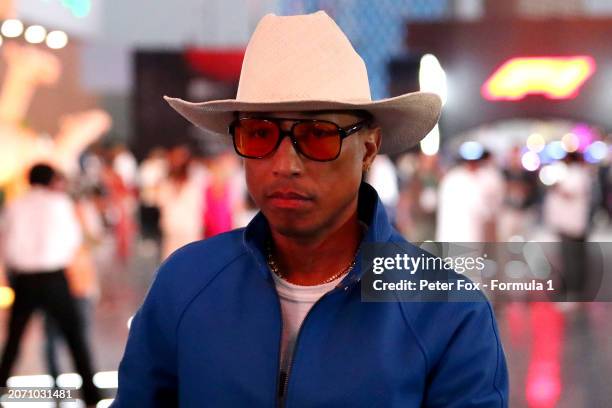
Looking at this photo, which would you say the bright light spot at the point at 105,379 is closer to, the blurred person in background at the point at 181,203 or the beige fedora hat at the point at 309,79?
the blurred person in background at the point at 181,203

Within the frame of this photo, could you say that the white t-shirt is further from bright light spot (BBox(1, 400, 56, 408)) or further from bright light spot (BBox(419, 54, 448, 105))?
bright light spot (BBox(419, 54, 448, 105))

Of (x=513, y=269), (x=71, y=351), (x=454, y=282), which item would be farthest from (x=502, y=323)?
(x=454, y=282)

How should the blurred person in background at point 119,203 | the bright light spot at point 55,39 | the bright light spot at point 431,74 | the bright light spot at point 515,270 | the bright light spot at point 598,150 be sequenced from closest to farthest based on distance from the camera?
1. the bright light spot at point 515,270
2. the bright light spot at point 55,39
3. the blurred person in background at point 119,203
4. the bright light spot at point 431,74
5. the bright light spot at point 598,150

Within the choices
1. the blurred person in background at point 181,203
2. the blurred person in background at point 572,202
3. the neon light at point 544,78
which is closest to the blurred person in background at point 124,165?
the blurred person in background at point 181,203

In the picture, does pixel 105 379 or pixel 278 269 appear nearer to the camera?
pixel 278 269

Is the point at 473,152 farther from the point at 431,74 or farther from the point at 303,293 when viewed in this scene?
the point at 431,74

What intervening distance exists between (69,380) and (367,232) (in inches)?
162

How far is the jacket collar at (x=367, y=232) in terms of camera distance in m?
1.53

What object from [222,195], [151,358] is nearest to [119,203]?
[222,195]

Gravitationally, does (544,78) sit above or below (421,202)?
above

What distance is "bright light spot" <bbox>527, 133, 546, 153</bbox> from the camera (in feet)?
56.3

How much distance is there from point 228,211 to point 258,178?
18.4 feet

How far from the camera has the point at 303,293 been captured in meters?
1.56

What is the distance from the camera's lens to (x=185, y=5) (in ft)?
33.3
